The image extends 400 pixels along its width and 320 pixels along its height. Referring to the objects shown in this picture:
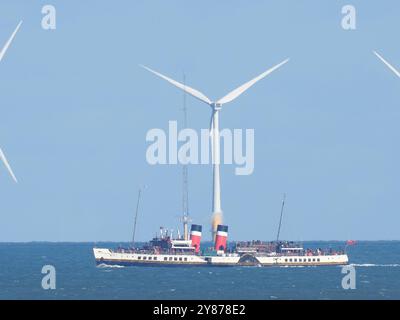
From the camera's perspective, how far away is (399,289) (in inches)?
7726

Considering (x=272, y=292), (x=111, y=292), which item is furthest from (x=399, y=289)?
(x=111, y=292)

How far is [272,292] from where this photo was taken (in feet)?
620
